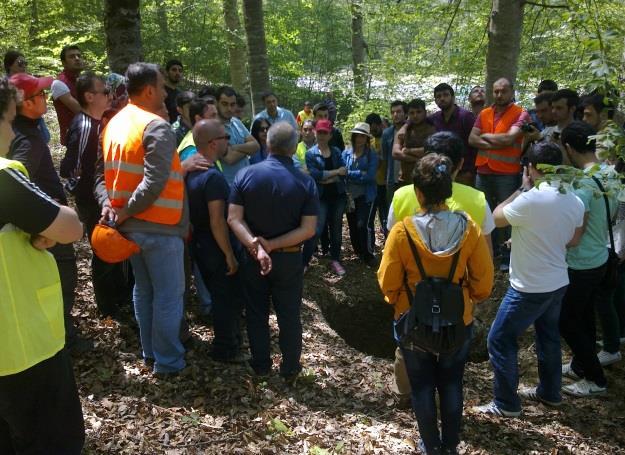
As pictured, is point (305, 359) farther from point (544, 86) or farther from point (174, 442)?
point (544, 86)

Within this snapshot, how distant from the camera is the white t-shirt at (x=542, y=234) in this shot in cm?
357

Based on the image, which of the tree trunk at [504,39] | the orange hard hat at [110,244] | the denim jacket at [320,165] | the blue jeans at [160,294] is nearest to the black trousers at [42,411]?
the orange hard hat at [110,244]

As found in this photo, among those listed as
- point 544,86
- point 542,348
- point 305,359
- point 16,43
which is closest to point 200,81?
point 16,43

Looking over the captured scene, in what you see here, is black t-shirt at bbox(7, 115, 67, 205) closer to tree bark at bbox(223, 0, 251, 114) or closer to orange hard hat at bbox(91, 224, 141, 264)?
orange hard hat at bbox(91, 224, 141, 264)

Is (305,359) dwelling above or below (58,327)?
below

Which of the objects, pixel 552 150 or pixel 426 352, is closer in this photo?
pixel 426 352

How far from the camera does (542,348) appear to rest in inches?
162

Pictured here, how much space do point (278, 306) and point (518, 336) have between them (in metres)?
1.91

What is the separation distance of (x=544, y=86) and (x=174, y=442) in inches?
255

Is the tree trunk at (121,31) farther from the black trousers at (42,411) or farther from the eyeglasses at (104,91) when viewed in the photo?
the black trousers at (42,411)

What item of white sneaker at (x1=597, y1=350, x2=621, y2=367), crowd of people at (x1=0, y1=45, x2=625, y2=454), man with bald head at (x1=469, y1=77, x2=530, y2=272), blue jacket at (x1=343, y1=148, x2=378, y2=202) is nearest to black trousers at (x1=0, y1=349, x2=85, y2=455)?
crowd of people at (x1=0, y1=45, x2=625, y2=454)

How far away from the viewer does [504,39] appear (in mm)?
7051

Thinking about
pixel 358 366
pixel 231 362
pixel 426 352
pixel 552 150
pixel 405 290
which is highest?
pixel 552 150

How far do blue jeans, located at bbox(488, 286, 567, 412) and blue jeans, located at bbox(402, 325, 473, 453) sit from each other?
79cm
